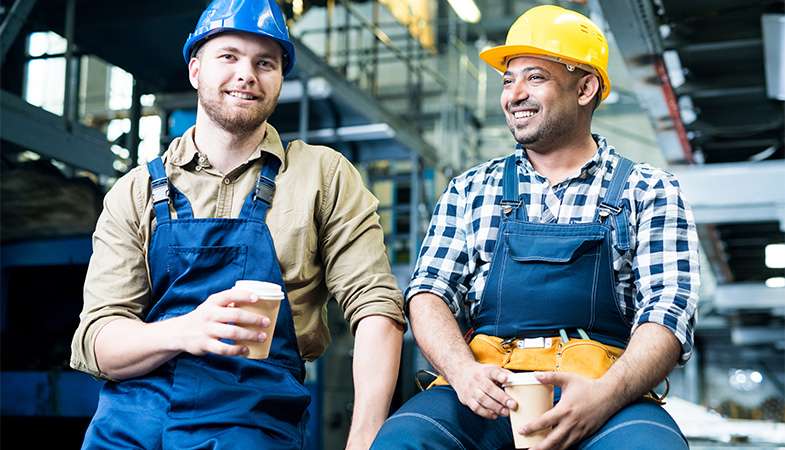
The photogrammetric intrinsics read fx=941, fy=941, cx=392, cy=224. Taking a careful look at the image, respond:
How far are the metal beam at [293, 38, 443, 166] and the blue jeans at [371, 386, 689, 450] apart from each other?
4.27 meters

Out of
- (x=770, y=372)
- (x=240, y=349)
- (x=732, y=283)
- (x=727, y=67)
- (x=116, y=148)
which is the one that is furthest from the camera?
(x=770, y=372)

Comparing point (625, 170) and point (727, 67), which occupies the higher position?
point (727, 67)

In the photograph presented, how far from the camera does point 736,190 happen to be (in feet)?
20.9

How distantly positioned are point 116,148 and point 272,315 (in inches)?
167

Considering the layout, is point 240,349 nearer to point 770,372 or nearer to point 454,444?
point 454,444

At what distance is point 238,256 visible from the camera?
241 centimetres

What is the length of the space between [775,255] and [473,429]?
7.82 m

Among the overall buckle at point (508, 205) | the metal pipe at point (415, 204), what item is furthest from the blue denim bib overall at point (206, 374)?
the metal pipe at point (415, 204)

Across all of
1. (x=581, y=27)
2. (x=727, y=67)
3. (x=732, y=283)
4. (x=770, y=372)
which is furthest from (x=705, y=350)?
(x=581, y=27)

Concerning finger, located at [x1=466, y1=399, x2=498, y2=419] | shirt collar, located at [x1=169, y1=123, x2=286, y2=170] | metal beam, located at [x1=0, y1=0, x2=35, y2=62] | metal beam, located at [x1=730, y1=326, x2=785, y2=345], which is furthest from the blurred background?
metal beam, located at [x1=730, y1=326, x2=785, y2=345]

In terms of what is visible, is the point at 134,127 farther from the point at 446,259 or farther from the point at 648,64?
the point at 446,259

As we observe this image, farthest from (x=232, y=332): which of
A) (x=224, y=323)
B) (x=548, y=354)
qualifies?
(x=548, y=354)

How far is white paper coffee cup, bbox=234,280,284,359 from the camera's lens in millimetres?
2090

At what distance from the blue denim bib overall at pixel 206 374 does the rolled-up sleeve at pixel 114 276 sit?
5 cm
